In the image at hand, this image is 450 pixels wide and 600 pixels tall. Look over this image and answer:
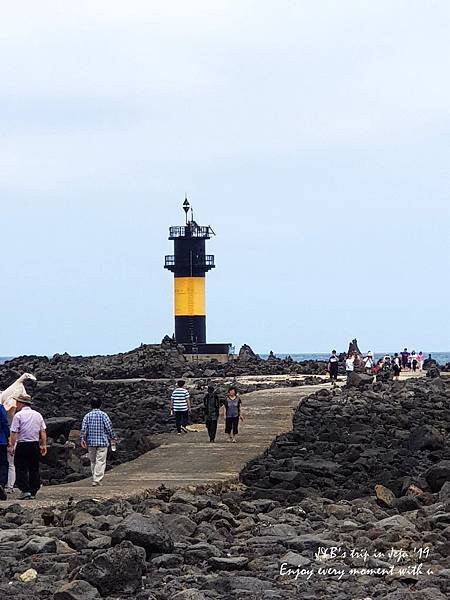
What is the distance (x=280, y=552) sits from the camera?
10805 millimetres

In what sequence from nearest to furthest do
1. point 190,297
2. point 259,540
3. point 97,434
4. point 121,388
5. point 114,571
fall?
point 114,571
point 259,540
point 97,434
point 121,388
point 190,297

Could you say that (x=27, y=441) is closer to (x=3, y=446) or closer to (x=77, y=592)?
(x=3, y=446)

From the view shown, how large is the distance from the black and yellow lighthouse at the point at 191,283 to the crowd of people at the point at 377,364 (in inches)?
305

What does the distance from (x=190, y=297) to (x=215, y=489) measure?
3802cm

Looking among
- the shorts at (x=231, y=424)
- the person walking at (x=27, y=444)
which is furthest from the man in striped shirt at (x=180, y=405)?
the person walking at (x=27, y=444)

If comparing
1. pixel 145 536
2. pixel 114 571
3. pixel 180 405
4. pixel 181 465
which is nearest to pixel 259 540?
pixel 145 536

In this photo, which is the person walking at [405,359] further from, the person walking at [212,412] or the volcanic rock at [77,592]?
the volcanic rock at [77,592]

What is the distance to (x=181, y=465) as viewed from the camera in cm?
1752

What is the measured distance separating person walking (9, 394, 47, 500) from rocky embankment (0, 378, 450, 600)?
84 centimetres

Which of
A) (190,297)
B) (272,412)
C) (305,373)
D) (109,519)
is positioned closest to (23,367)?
(190,297)

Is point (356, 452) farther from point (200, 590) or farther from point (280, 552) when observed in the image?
point (200, 590)

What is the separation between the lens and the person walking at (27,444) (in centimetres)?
1395

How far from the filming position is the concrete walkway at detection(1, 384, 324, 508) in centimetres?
1459

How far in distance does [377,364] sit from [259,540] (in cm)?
3275
